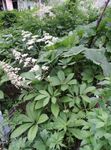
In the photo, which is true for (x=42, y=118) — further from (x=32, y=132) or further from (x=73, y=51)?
(x=73, y=51)

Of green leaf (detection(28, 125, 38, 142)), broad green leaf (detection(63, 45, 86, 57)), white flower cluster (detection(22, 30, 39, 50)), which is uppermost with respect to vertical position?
broad green leaf (detection(63, 45, 86, 57))

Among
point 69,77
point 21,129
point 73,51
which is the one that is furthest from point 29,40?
point 21,129

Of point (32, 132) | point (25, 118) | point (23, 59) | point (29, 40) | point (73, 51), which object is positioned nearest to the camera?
point (32, 132)

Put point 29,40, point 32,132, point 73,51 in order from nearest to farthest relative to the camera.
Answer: point 32,132
point 73,51
point 29,40

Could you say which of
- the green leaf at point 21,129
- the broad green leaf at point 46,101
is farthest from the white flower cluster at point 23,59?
the green leaf at point 21,129

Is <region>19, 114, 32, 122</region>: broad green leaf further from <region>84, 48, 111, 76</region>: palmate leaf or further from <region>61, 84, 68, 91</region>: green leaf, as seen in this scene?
<region>84, 48, 111, 76</region>: palmate leaf

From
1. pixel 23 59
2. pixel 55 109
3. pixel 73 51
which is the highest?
pixel 73 51

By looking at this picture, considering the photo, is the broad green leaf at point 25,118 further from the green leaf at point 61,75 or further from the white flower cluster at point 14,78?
the green leaf at point 61,75

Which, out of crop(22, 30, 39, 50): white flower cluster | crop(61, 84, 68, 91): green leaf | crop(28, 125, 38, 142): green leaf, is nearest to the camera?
crop(28, 125, 38, 142): green leaf

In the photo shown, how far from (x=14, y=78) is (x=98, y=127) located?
104 centimetres

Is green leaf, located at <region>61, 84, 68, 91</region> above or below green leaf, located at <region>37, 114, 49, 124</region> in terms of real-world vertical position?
above

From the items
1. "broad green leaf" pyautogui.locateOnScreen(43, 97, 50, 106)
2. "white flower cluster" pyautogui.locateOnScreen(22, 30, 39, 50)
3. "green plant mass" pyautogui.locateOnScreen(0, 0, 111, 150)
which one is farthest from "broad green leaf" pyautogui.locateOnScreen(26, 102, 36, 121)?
"white flower cluster" pyautogui.locateOnScreen(22, 30, 39, 50)

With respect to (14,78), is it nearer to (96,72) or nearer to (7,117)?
(7,117)

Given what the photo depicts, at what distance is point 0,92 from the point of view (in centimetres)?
255
